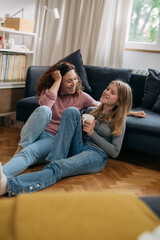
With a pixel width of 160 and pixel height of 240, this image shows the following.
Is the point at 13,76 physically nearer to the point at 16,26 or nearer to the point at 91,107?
the point at 16,26

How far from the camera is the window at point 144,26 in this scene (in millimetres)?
4012

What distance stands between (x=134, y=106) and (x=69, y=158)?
1.39m

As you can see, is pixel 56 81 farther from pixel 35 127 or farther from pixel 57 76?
pixel 35 127

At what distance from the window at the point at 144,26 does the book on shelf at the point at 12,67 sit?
1.43m

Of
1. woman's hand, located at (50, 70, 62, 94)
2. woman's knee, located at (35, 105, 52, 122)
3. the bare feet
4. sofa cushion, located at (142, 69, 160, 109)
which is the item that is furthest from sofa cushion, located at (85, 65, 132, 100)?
the bare feet

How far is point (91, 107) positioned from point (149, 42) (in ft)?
6.53

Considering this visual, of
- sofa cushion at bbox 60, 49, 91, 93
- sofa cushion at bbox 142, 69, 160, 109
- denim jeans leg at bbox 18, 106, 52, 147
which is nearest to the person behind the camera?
denim jeans leg at bbox 18, 106, 52, 147

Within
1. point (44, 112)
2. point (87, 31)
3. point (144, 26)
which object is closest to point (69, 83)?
point (44, 112)

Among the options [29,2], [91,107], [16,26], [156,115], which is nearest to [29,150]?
[91,107]

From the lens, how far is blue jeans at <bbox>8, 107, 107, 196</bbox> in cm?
195

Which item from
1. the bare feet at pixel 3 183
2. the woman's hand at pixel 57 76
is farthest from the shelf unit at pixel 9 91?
the bare feet at pixel 3 183

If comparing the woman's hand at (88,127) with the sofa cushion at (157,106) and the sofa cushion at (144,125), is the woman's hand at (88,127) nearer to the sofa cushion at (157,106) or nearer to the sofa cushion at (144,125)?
the sofa cushion at (144,125)

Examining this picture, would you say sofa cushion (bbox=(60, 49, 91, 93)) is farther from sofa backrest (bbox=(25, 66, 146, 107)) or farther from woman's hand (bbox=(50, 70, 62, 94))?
woman's hand (bbox=(50, 70, 62, 94))

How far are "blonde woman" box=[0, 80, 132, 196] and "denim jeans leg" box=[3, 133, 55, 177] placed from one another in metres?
0.11
